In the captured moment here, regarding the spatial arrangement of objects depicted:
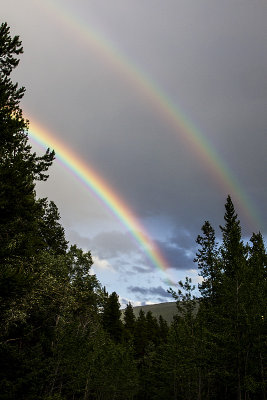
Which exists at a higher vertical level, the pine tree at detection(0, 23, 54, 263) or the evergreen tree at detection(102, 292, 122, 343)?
the pine tree at detection(0, 23, 54, 263)

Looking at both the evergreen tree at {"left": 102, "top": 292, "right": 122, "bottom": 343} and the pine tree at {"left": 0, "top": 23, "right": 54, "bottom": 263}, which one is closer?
the pine tree at {"left": 0, "top": 23, "right": 54, "bottom": 263}

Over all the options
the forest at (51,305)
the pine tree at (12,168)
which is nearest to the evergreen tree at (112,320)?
the forest at (51,305)

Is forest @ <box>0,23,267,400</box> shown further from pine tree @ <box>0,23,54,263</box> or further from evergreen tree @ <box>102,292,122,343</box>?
evergreen tree @ <box>102,292,122,343</box>

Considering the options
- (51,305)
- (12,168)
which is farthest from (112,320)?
(12,168)

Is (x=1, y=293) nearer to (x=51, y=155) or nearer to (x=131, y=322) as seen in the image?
(x=51, y=155)

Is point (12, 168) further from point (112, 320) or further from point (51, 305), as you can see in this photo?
point (112, 320)

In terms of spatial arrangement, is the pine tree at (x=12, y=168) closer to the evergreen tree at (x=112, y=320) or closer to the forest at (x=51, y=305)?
the forest at (x=51, y=305)

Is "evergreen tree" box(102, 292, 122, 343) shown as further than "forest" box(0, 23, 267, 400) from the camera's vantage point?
Yes

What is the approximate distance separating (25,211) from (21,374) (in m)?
10.6

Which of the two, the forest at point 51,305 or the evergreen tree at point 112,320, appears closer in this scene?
the forest at point 51,305

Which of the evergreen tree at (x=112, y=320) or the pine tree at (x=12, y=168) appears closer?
the pine tree at (x=12, y=168)

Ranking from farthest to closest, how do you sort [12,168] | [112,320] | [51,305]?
[112,320] < [51,305] < [12,168]

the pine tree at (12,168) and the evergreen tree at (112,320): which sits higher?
Result: the pine tree at (12,168)

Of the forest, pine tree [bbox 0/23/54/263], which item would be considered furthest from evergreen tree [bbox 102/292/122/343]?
pine tree [bbox 0/23/54/263]
